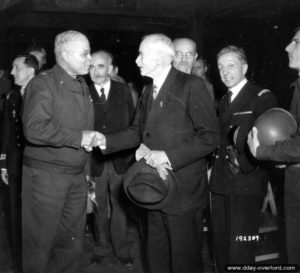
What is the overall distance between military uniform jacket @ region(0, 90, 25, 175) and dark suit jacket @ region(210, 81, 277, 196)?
1983 mm

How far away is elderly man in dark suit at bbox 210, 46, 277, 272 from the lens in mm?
3367

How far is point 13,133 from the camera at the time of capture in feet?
13.2

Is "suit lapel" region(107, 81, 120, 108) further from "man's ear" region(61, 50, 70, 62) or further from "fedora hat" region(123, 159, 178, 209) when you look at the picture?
"fedora hat" region(123, 159, 178, 209)

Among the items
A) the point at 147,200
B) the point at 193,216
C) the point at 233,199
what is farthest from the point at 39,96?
the point at 233,199

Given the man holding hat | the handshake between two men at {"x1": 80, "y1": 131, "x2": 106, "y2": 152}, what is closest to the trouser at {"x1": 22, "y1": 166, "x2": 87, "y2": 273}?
the handshake between two men at {"x1": 80, "y1": 131, "x2": 106, "y2": 152}

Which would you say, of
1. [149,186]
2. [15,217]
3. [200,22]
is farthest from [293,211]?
[200,22]

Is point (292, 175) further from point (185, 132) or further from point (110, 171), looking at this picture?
point (110, 171)

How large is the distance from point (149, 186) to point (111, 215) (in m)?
1.74

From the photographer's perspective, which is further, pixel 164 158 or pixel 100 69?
pixel 100 69

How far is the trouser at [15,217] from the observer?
420 centimetres

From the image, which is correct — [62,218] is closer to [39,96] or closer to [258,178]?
[39,96]

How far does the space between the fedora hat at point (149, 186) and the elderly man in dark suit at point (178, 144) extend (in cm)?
5

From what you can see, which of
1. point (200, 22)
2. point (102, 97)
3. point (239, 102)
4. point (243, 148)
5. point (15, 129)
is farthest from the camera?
point (200, 22)

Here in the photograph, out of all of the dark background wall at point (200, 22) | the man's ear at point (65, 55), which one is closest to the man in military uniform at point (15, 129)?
the man's ear at point (65, 55)
